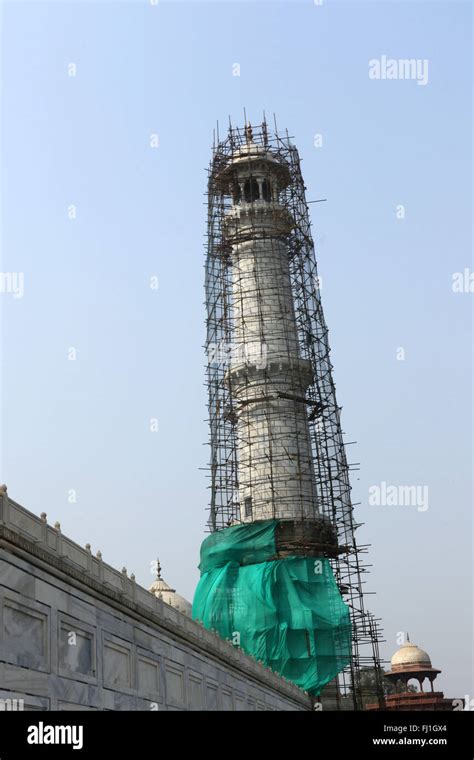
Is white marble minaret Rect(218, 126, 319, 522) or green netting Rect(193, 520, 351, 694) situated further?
white marble minaret Rect(218, 126, 319, 522)

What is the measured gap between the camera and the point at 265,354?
65.1 m

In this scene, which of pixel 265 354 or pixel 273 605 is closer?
pixel 273 605

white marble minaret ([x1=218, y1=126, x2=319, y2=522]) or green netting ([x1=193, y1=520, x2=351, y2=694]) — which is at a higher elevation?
white marble minaret ([x1=218, y1=126, x2=319, y2=522])

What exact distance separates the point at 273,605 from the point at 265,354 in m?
17.0

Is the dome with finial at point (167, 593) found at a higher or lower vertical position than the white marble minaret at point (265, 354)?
lower

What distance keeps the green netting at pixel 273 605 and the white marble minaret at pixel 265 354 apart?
2750 millimetres

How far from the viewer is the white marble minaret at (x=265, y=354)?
205ft

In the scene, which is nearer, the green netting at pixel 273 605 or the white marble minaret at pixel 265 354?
the green netting at pixel 273 605

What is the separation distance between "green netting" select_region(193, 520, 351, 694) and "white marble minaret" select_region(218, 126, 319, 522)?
275cm

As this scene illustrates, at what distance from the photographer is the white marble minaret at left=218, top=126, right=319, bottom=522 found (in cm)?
6234

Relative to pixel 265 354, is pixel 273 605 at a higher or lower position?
lower

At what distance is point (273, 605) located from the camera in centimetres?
5769
